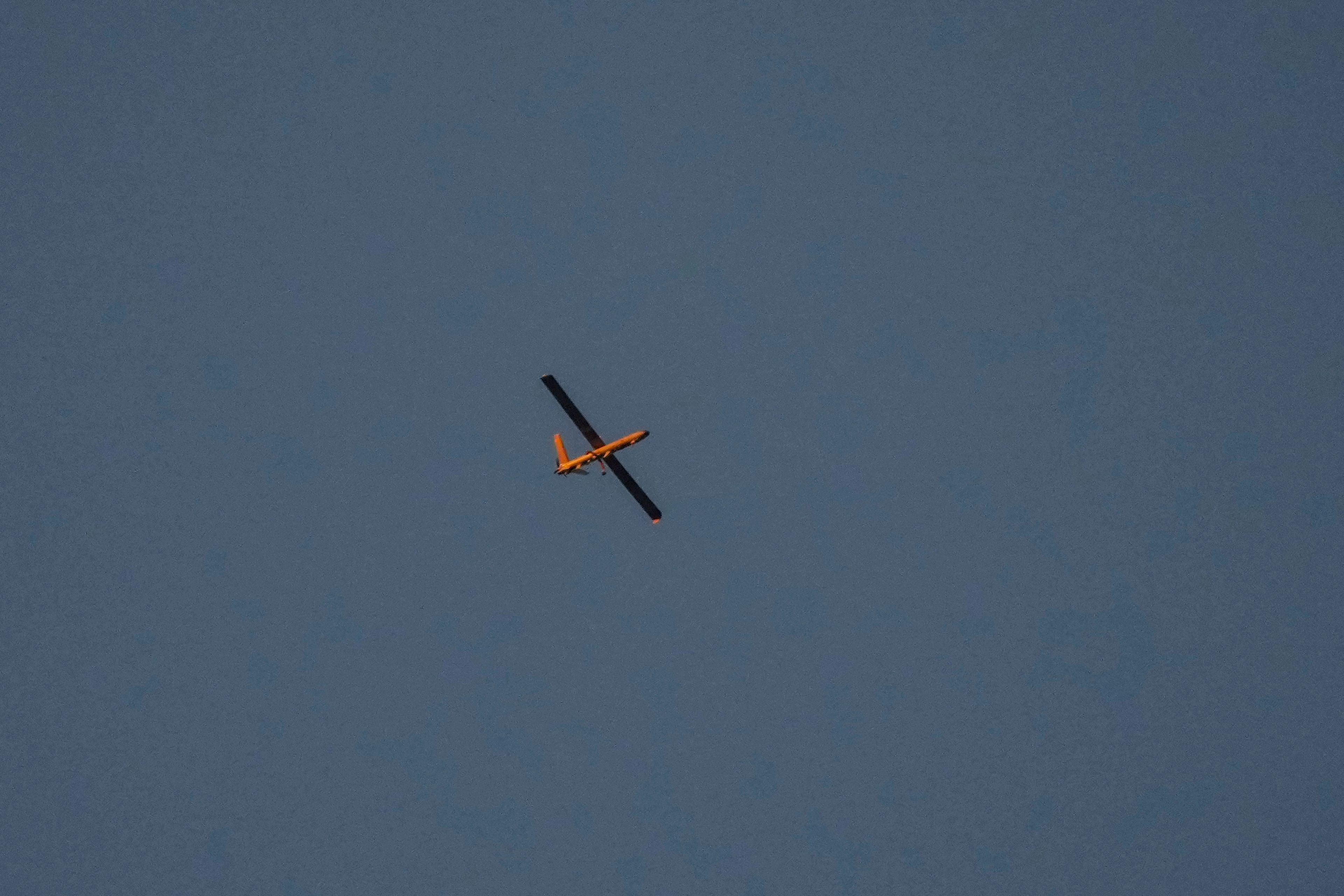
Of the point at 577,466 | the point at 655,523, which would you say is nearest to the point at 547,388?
the point at 577,466

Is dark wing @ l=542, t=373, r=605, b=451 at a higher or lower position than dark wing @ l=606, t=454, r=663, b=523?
higher

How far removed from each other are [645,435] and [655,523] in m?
5.83

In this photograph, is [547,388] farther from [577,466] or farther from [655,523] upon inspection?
[655,523]

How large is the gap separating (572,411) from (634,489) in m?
5.74

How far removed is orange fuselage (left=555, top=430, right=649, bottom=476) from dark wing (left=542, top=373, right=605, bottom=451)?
1.37 feet

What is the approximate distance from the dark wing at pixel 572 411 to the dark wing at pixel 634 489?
1.35m

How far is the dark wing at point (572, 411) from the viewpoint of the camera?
7169 cm

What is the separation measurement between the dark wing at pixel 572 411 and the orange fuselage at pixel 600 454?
42 cm

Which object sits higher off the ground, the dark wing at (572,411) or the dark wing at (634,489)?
the dark wing at (572,411)

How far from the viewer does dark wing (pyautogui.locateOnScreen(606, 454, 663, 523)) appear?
74.0 meters

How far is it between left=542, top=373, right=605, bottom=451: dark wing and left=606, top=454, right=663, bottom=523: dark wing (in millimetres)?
1348

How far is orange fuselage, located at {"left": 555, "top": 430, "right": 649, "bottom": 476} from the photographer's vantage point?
72375mm

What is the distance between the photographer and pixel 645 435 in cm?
7275

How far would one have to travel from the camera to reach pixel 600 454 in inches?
2854
